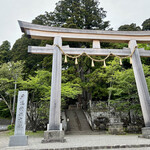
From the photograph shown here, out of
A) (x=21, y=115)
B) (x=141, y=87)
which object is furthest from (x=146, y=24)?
(x=21, y=115)

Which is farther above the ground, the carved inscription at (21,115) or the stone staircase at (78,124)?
the carved inscription at (21,115)

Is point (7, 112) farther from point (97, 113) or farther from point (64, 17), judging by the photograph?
point (64, 17)

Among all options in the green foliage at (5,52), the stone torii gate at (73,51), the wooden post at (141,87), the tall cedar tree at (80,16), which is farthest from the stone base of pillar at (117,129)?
the green foliage at (5,52)

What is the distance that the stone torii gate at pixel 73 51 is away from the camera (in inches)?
232

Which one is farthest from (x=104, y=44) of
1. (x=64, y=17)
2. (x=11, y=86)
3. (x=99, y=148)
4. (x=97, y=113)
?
(x=99, y=148)

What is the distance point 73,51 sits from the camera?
23.2ft

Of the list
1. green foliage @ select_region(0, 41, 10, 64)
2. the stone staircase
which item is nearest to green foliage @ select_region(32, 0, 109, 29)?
green foliage @ select_region(0, 41, 10, 64)

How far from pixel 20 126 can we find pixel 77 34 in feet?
18.9

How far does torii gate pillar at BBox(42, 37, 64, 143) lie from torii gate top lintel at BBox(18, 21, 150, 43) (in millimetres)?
469

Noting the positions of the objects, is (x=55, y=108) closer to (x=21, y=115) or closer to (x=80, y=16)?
(x=21, y=115)

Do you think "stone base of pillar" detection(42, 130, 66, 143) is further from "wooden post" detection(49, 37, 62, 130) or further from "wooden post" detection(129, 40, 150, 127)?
"wooden post" detection(129, 40, 150, 127)

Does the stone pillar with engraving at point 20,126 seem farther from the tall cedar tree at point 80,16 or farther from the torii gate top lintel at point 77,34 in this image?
the tall cedar tree at point 80,16

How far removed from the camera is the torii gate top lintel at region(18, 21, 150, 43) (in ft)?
22.3

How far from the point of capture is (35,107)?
11.3 m
